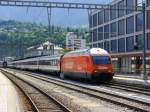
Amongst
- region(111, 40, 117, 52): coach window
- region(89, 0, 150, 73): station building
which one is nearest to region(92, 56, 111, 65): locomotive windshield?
region(89, 0, 150, 73): station building

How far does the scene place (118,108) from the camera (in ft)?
63.3

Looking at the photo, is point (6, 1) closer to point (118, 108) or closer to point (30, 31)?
point (118, 108)

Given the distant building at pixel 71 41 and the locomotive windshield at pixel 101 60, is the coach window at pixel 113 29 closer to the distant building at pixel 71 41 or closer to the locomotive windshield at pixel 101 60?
the distant building at pixel 71 41

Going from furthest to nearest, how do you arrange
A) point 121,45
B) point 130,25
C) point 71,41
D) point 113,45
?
point 71,41
point 113,45
point 121,45
point 130,25

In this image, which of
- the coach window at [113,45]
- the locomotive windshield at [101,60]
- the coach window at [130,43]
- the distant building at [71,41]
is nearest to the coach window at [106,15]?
the coach window at [113,45]

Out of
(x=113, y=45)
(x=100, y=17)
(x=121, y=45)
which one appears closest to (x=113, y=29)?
(x=113, y=45)

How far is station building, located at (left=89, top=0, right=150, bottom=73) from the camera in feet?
243

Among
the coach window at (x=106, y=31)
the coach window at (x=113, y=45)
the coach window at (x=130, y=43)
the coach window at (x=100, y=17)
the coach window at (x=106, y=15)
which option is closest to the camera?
the coach window at (x=130, y=43)

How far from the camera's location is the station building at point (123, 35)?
74000mm

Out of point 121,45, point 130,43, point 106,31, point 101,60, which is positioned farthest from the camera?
point 106,31

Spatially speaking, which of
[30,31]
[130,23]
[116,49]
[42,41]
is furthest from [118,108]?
[30,31]

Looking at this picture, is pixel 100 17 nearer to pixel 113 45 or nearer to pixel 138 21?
pixel 113 45

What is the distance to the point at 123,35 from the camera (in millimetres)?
84250

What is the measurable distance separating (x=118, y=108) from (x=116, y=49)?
69410 millimetres
